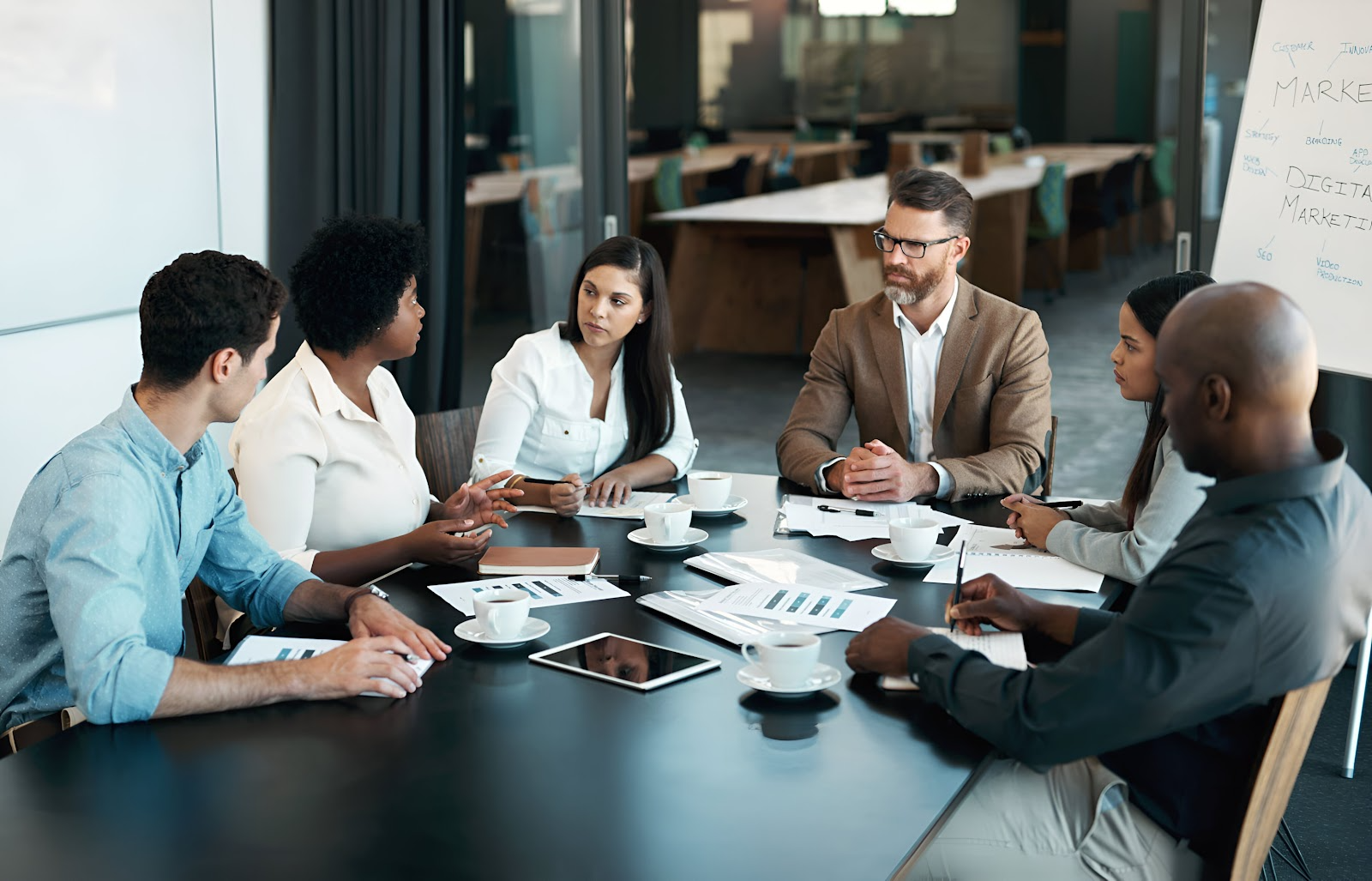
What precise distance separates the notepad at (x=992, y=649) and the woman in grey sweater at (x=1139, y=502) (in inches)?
14.2

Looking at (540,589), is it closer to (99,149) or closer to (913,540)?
(913,540)

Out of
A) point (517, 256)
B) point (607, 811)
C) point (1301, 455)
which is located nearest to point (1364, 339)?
point (1301, 455)

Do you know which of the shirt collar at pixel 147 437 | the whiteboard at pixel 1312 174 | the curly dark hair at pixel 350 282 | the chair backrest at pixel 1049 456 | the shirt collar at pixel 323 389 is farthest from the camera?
the whiteboard at pixel 1312 174

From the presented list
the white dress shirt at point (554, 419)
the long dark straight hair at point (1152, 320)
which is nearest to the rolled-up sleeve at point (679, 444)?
the white dress shirt at point (554, 419)

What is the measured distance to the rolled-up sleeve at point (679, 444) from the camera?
2.88 metres

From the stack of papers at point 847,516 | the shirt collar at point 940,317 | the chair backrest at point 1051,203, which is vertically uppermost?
the chair backrest at point 1051,203

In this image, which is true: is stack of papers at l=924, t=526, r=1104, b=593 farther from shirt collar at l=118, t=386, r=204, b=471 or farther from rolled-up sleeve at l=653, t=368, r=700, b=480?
shirt collar at l=118, t=386, r=204, b=471

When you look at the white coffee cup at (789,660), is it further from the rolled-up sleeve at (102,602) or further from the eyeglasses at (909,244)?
the eyeglasses at (909,244)

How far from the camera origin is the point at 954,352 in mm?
2904

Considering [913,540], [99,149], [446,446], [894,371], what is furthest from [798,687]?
[99,149]

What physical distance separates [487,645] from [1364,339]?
2566 millimetres

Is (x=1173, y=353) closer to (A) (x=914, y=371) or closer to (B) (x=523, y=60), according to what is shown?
(A) (x=914, y=371)

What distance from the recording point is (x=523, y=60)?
5.07 meters

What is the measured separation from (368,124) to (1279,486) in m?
3.94
